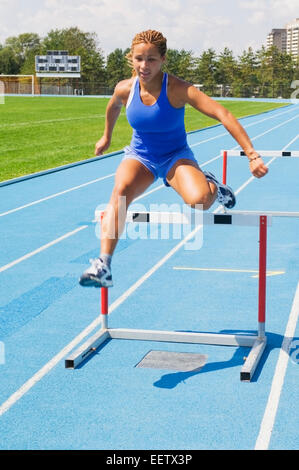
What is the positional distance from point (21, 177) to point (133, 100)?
11.0 m

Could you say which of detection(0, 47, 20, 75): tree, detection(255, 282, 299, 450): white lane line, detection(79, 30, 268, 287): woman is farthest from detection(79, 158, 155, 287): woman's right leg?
detection(0, 47, 20, 75): tree

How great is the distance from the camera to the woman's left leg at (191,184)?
16.5 feet

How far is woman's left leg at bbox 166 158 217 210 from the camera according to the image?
16.5 feet

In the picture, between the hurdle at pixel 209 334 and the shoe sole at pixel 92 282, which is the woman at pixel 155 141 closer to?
the shoe sole at pixel 92 282

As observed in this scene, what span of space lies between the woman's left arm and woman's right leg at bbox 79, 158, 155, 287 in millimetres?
650

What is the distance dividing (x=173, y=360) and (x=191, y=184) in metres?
1.40

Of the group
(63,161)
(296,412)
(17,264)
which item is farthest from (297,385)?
(63,161)

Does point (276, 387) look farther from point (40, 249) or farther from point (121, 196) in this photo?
point (40, 249)

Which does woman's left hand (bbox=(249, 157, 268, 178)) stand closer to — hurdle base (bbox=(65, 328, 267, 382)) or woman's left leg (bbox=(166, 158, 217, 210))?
woman's left leg (bbox=(166, 158, 217, 210))

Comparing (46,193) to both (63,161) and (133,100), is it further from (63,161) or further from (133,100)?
(133,100)

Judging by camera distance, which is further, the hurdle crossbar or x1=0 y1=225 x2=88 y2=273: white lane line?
x1=0 y1=225 x2=88 y2=273: white lane line

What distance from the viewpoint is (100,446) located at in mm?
4148

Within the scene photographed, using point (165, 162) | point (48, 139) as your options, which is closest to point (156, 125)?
point (165, 162)

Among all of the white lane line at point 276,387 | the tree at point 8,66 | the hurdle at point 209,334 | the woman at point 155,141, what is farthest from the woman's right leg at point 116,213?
the tree at point 8,66
